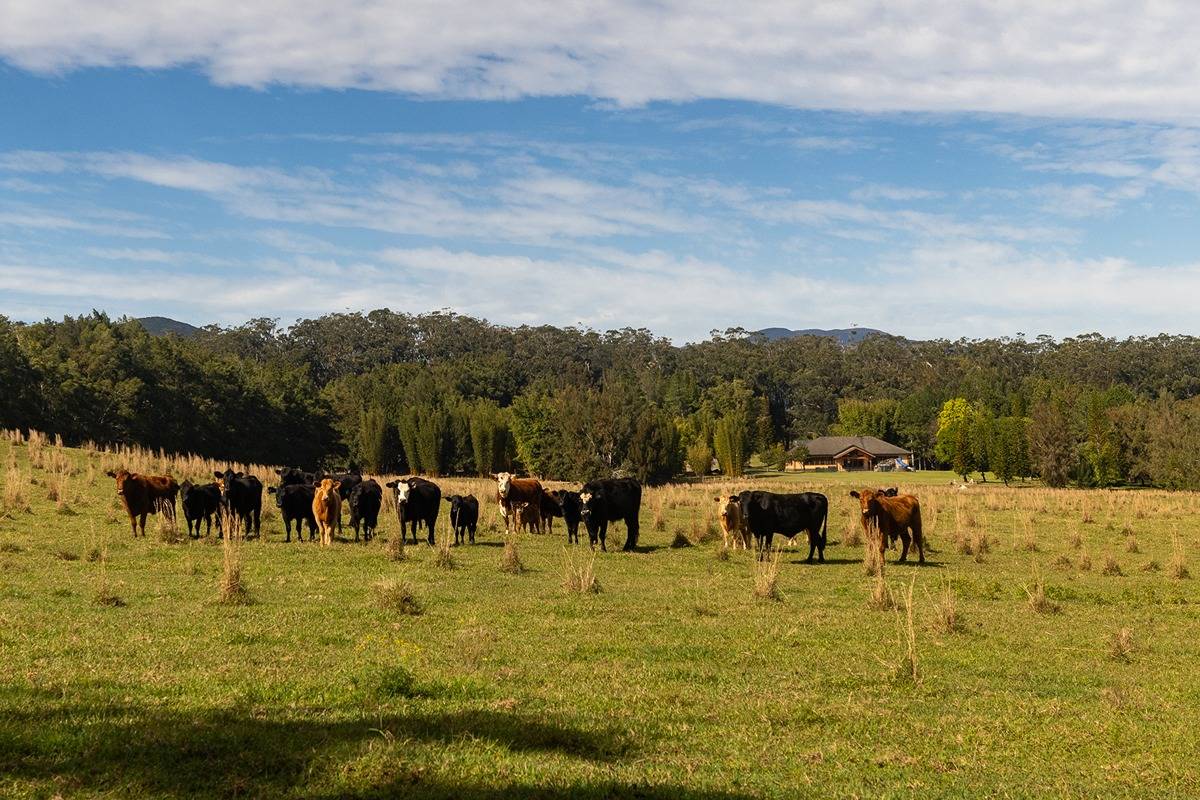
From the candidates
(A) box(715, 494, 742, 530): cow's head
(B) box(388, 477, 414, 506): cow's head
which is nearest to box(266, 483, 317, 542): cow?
(B) box(388, 477, 414, 506): cow's head

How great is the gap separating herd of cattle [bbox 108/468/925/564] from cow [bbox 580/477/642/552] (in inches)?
1.0

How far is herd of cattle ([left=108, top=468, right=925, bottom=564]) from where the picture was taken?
22109mm

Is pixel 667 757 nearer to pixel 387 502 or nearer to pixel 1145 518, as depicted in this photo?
pixel 387 502

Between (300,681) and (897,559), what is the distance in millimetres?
16607

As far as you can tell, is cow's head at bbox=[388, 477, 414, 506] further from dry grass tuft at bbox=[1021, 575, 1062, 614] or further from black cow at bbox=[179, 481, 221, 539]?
dry grass tuft at bbox=[1021, 575, 1062, 614]

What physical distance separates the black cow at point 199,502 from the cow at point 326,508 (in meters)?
2.21

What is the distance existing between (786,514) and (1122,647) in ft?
34.7

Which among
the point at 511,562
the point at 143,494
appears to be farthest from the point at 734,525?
the point at 143,494

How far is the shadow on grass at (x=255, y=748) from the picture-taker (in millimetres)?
6219

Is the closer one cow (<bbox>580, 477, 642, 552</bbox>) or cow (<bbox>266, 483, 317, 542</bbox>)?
cow (<bbox>266, 483, 317, 542</bbox>)

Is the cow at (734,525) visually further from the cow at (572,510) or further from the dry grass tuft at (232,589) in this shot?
the dry grass tuft at (232,589)

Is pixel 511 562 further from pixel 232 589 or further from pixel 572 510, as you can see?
pixel 572 510

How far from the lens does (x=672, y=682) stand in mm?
9930

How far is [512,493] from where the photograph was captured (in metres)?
27.6
